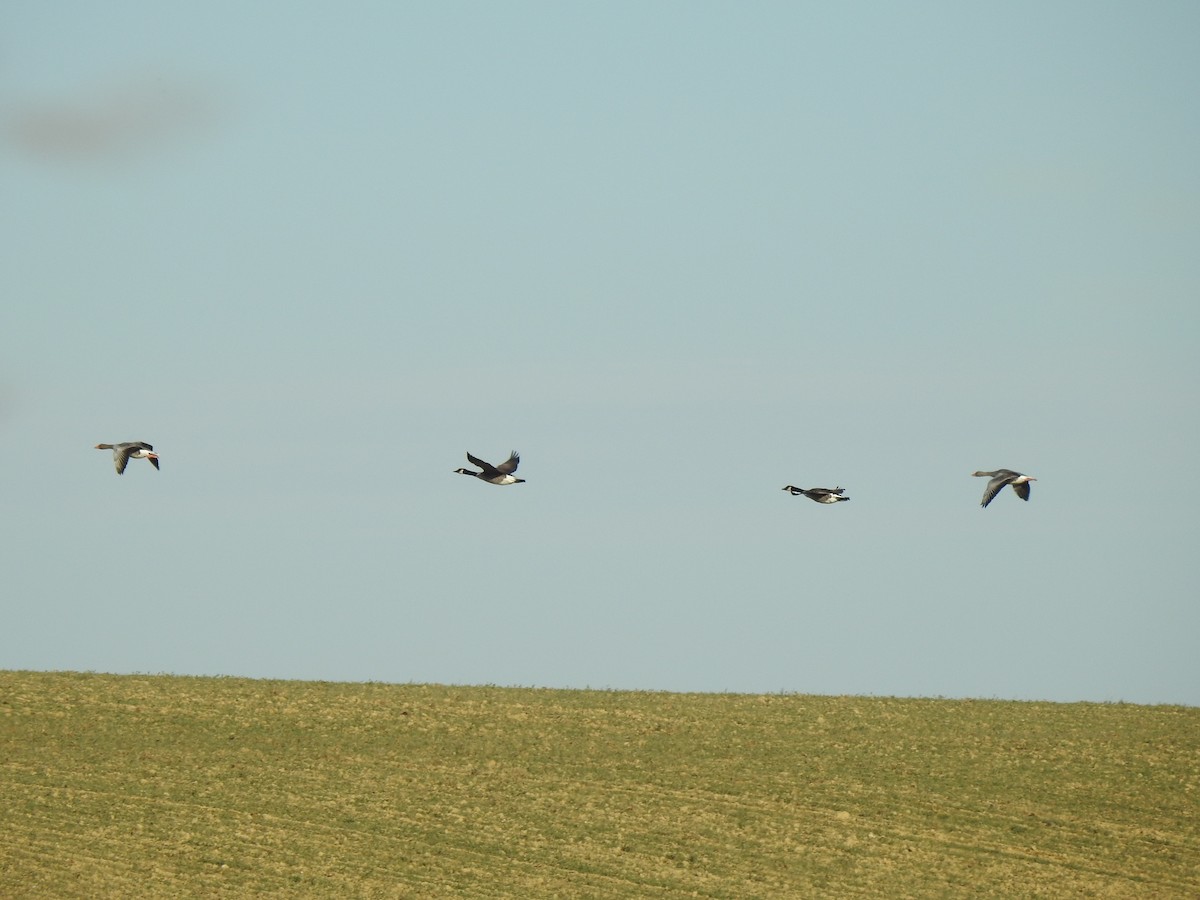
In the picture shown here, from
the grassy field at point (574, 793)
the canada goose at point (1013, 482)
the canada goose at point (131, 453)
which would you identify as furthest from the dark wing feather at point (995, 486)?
the canada goose at point (131, 453)

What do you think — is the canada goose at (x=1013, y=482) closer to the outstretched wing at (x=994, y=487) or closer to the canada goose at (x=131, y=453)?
the outstretched wing at (x=994, y=487)

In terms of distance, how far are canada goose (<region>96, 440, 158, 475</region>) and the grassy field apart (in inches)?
210

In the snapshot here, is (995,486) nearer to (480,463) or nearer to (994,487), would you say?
(994,487)

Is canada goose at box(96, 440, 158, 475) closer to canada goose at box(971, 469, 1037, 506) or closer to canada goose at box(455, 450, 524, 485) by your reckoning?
canada goose at box(455, 450, 524, 485)

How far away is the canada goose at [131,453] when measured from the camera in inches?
1150

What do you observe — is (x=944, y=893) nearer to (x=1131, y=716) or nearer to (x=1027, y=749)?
(x=1027, y=749)

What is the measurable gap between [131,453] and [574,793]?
30.1ft

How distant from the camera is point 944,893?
25906mm

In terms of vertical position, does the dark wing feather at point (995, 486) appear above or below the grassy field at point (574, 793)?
above

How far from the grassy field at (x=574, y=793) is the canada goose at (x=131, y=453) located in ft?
17.5

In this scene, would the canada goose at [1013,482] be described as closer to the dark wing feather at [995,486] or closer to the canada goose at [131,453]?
the dark wing feather at [995,486]

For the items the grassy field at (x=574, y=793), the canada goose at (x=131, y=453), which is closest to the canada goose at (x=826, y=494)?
the grassy field at (x=574, y=793)

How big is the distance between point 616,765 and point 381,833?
16.6 ft

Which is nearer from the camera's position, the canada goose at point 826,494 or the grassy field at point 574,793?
the grassy field at point 574,793
